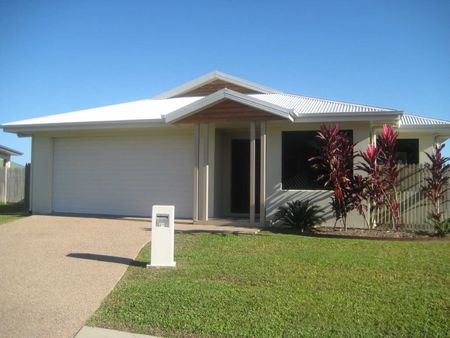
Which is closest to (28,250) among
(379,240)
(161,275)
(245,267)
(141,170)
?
(161,275)

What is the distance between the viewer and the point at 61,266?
794 centimetres

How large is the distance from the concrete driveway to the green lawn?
387mm

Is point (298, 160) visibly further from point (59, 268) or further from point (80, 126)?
point (59, 268)

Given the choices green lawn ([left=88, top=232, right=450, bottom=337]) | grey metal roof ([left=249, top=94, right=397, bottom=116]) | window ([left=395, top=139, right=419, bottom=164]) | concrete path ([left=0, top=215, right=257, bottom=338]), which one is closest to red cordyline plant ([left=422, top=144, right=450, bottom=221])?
grey metal roof ([left=249, top=94, right=397, bottom=116])

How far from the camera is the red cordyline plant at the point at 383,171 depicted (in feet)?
37.1

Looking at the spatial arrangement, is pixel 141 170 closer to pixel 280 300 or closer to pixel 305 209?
pixel 305 209

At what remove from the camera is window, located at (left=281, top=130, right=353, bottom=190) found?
1279cm

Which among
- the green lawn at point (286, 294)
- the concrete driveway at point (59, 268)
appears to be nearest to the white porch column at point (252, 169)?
the concrete driveway at point (59, 268)

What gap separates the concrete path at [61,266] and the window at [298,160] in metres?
2.23

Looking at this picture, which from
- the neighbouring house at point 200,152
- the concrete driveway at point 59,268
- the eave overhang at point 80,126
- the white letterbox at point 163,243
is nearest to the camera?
the concrete driveway at point 59,268

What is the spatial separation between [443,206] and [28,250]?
10.8m

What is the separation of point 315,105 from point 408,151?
17.1 ft

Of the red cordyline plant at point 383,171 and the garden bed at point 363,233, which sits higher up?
the red cordyline plant at point 383,171

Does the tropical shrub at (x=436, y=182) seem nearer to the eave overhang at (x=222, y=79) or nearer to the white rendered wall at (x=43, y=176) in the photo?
the eave overhang at (x=222, y=79)
